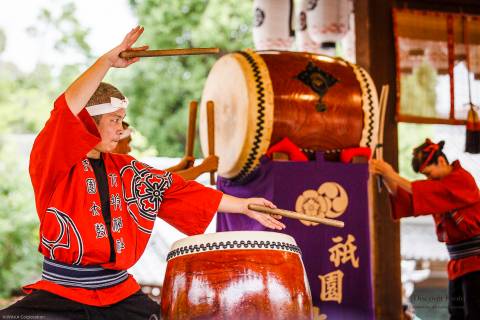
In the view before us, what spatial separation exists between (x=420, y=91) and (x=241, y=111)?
147 cm

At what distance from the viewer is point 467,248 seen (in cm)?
389

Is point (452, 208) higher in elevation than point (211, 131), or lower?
lower

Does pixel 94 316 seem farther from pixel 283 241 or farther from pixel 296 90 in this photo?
pixel 296 90

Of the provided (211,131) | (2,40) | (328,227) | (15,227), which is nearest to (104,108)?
(211,131)

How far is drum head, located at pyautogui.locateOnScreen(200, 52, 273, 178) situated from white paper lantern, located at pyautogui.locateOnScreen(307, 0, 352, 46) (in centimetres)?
143

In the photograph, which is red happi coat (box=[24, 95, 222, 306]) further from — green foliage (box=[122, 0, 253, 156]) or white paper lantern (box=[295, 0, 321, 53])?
green foliage (box=[122, 0, 253, 156])

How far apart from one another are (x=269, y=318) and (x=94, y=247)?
0.61 m

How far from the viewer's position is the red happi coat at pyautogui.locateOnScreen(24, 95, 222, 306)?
7.43 feet

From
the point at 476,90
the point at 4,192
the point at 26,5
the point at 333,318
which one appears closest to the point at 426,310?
the point at 333,318

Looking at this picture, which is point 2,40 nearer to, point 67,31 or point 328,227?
point 67,31

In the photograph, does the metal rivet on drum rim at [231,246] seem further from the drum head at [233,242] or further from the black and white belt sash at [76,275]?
the black and white belt sash at [76,275]

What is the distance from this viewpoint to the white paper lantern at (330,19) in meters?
5.16

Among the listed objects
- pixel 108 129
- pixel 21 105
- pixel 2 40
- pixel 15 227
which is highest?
pixel 2 40

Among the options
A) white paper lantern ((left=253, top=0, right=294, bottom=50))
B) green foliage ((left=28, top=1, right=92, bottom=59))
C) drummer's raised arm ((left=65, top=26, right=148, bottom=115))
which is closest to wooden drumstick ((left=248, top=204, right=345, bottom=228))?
drummer's raised arm ((left=65, top=26, right=148, bottom=115))
